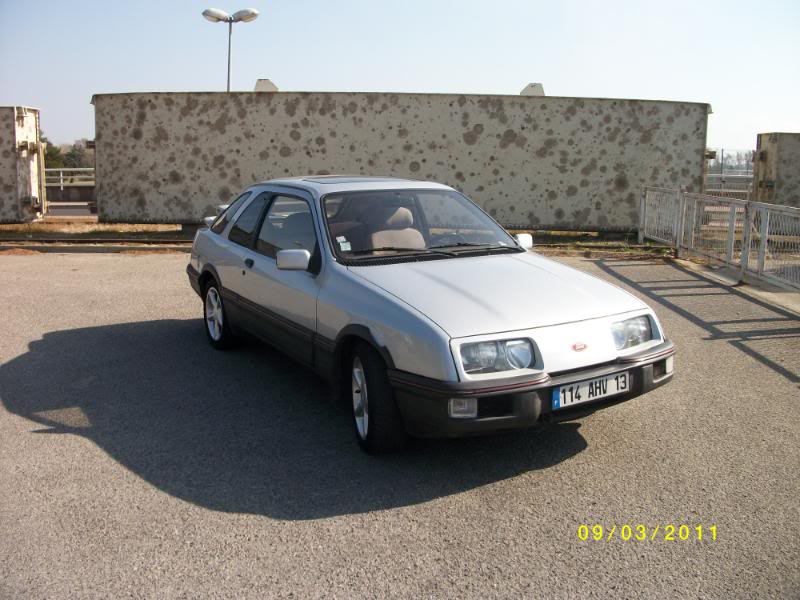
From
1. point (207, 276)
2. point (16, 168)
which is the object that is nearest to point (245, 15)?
point (16, 168)

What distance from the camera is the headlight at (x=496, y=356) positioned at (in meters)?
4.20

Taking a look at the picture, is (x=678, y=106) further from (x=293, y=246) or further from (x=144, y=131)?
(x=293, y=246)

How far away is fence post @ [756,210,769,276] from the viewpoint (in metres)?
9.84

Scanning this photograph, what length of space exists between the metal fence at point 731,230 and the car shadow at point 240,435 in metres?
5.38

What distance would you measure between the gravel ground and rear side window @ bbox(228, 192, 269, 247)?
3.47 ft

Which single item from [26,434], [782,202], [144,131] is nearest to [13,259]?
[144,131]

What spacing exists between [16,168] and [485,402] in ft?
52.4

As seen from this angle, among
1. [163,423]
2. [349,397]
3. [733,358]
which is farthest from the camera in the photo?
[733,358]

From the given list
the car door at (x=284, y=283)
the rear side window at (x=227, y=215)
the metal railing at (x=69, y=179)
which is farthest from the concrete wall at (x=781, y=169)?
Result: the metal railing at (x=69, y=179)

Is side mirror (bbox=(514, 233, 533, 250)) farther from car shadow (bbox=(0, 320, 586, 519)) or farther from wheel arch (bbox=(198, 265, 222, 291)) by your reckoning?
wheel arch (bbox=(198, 265, 222, 291))

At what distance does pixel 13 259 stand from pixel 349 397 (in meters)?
10.1

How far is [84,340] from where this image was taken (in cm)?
765

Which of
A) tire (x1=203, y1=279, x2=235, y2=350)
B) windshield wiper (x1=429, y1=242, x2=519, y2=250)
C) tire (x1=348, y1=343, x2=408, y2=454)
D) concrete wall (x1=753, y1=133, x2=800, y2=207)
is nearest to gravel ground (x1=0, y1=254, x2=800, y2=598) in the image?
tire (x1=348, y1=343, x2=408, y2=454)
